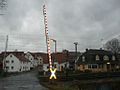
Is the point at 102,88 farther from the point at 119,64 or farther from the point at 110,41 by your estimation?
the point at 110,41

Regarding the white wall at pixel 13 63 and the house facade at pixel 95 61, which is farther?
the white wall at pixel 13 63

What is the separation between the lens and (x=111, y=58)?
81.5m

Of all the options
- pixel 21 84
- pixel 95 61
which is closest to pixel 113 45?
pixel 95 61

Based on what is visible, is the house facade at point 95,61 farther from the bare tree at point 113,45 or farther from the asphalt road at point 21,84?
the asphalt road at point 21,84

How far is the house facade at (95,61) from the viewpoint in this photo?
7900 centimetres

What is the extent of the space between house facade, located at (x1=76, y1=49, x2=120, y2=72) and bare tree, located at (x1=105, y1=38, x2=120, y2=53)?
85.3 feet

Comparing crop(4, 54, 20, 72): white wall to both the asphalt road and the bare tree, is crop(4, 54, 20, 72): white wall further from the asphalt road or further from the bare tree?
the asphalt road

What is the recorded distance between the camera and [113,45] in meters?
110

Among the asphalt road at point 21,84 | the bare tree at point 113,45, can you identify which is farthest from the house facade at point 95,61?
the asphalt road at point 21,84

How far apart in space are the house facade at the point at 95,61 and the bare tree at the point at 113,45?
26000 millimetres

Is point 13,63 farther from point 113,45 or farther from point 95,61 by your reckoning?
point 113,45

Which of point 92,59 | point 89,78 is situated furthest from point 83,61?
point 89,78

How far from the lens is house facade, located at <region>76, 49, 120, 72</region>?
79000mm

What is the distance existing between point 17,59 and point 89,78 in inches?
2207
